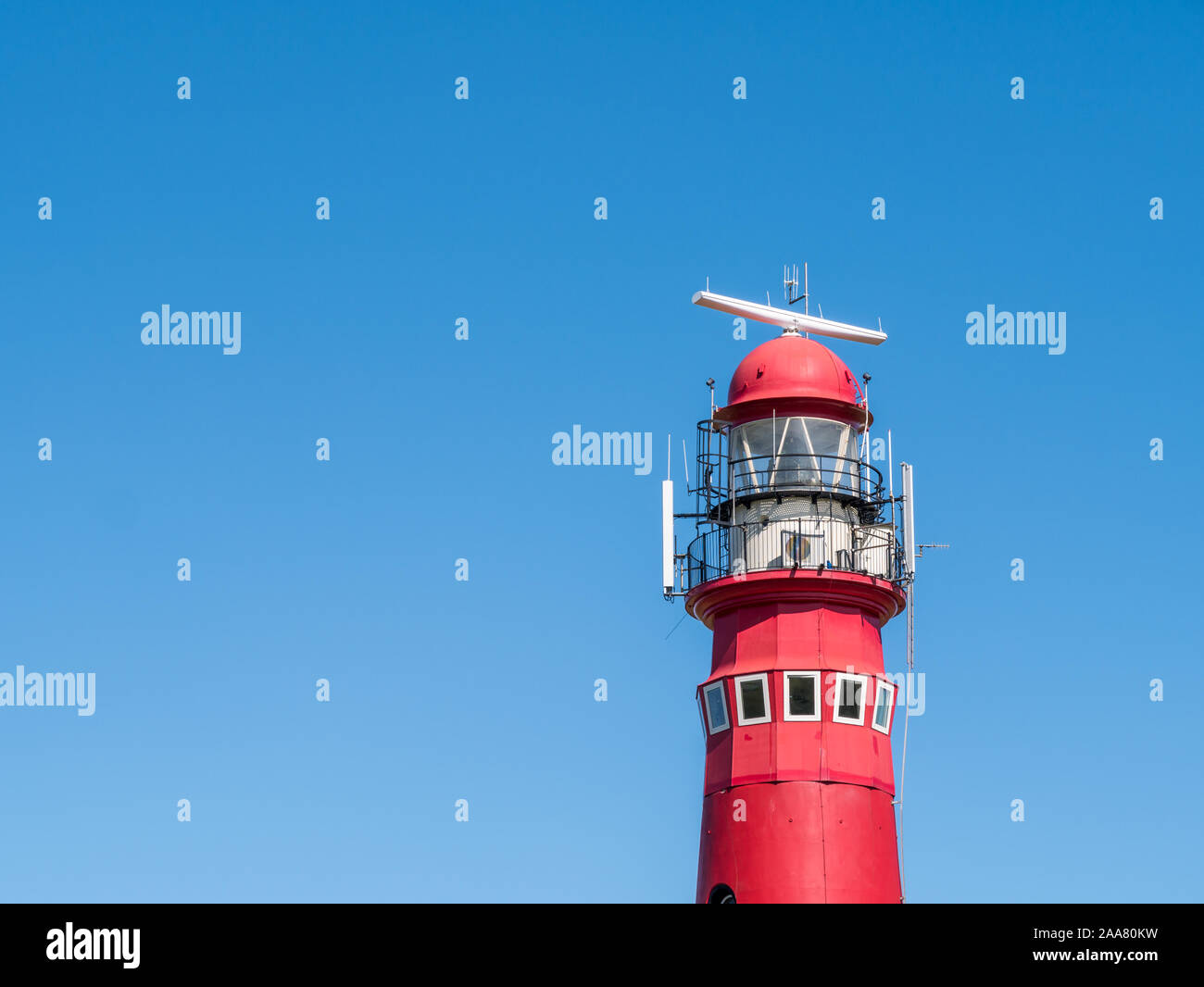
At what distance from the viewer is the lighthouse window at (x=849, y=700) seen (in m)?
53.7

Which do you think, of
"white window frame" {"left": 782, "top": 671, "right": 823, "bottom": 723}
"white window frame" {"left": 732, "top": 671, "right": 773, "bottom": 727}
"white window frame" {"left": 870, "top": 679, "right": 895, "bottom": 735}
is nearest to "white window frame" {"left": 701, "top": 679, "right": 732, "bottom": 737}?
"white window frame" {"left": 732, "top": 671, "right": 773, "bottom": 727}

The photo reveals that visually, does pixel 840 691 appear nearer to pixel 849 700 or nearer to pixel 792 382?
pixel 849 700

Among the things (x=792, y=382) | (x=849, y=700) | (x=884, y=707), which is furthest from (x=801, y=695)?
(x=792, y=382)

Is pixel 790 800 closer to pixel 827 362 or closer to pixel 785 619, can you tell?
pixel 785 619

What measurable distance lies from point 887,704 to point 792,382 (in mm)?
9620

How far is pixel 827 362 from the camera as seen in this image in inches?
2234

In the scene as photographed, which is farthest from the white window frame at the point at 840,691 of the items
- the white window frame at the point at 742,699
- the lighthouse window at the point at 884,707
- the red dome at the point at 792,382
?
the red dome at the point at 792,382

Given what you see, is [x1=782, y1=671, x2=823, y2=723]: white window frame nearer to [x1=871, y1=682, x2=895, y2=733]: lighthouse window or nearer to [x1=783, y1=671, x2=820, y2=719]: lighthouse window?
[x1=783, y1=671, x2=820, y2=719]: lighthouse window
